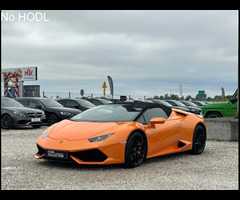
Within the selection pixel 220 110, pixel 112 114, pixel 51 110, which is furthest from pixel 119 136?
pixel 51 110

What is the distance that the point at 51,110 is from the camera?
17.7m

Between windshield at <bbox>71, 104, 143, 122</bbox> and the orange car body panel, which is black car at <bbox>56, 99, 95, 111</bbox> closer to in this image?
windshield at <bbox>71, 104, 143, 122</bbox>

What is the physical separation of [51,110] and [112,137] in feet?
38.9

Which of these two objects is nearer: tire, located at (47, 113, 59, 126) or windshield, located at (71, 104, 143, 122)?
windshield, located at (71, 104, 143, 122)

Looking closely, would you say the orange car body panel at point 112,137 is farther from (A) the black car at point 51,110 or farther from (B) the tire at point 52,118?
(B) the tire at point 52,118

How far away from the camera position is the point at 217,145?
10305 millimetres

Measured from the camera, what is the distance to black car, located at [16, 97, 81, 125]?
17.5 metres

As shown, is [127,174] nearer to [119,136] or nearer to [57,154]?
[119,136]

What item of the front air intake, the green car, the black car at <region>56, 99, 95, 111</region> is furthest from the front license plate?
the black car at <region>56, 99, 95, 111</region>

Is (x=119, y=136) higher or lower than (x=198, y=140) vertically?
higher

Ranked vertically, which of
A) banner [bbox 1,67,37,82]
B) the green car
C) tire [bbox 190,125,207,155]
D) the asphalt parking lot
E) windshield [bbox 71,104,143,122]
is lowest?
the asphalt parking lot

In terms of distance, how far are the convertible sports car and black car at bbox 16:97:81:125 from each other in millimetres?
9969
